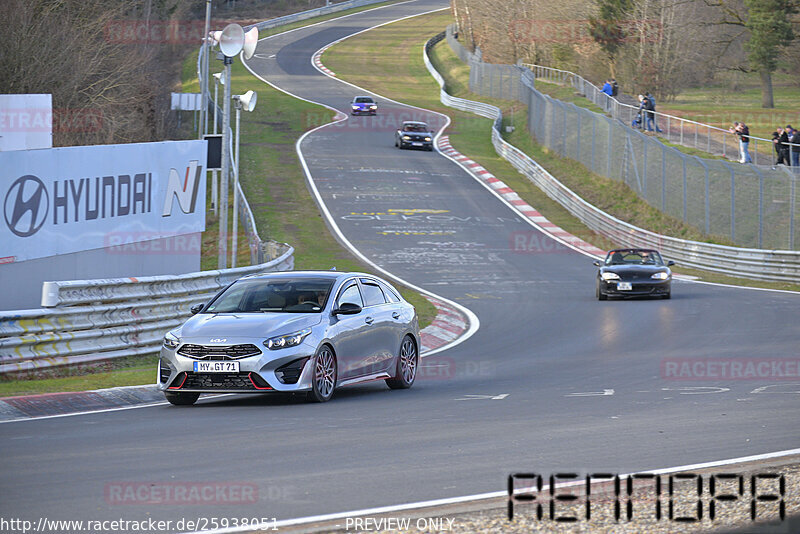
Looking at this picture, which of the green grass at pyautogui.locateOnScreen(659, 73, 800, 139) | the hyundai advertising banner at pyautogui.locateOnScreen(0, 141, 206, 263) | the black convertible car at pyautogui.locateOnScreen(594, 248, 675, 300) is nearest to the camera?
the hyundai advertising banner at pyautogui.locateOnScreen(0, 141, 206, 263)

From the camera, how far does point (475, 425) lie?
10.8 m

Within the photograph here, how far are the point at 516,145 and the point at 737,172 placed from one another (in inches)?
1046

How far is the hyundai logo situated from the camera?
1675 centimetres

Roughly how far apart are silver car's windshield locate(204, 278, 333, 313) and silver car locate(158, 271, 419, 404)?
0.5 inches

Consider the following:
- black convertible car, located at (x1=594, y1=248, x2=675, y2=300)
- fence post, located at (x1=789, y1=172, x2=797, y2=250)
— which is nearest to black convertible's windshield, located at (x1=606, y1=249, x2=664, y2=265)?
black convertible car, located at (x1=594, y1=248, x2=675, y2=300)

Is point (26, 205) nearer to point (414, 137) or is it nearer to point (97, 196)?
point (97, 196)

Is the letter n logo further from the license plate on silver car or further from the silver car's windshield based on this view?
the license plate on silver car

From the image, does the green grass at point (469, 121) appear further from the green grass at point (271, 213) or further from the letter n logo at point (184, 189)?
the letter n logo at point (184, 189)

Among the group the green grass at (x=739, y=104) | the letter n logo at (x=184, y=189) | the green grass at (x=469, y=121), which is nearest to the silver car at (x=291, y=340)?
the letter n logo at (x=184, y=189)

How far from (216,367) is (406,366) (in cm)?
322

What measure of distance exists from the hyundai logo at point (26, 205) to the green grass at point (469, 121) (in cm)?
2044

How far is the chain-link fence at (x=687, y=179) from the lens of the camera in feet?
108

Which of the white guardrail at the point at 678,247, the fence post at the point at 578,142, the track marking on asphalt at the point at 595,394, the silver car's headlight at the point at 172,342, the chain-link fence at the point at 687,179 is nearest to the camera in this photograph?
the silver car's headlight at the point at 172,342

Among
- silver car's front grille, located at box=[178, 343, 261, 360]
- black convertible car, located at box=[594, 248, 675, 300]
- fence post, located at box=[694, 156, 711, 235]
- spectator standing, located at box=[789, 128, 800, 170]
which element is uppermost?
spectator standing, located at box=[789, 128, 800, 170]
